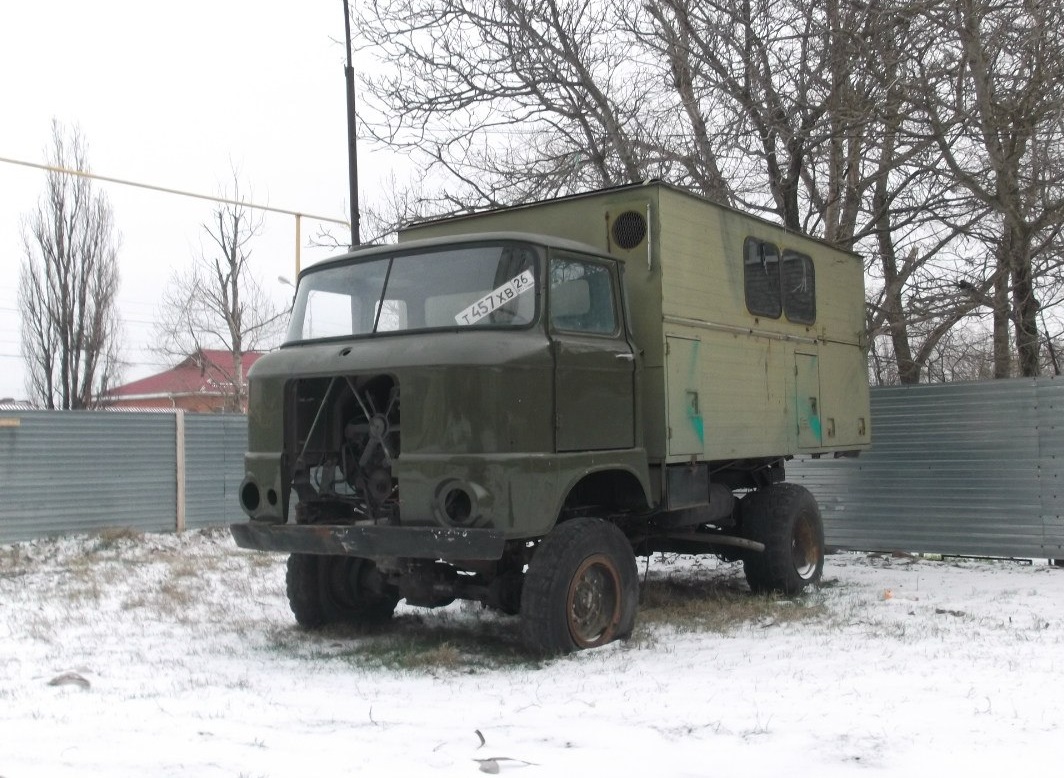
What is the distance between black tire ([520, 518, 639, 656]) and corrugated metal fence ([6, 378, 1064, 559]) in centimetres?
575

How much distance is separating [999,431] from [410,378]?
7548 mm

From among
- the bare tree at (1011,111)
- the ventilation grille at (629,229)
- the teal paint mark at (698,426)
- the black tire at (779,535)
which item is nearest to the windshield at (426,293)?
the ventilation grille at (629,229)

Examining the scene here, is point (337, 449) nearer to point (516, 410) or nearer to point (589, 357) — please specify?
point (516, 410)

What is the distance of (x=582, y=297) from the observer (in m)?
7.40

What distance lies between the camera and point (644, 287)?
309 inches

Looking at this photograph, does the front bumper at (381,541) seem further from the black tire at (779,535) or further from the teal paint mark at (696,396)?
the black tire at (779,535)

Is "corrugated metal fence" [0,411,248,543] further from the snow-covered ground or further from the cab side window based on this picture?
the cab side window

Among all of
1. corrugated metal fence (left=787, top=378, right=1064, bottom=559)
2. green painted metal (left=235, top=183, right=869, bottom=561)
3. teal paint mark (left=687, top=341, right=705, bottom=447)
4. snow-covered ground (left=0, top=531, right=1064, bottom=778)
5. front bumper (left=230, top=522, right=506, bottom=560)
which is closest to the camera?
snow-covered ground (left=0, top=531, right=1064, bottom=778)

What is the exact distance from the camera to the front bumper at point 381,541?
6293 mm

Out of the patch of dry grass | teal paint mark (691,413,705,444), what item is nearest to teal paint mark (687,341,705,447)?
teal paint mark (691,413,705,444)

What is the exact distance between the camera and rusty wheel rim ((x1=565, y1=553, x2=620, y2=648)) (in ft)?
22.9

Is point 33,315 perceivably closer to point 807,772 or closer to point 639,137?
point 639,137

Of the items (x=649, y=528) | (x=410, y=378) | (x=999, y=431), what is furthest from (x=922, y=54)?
(x=410, y=378)

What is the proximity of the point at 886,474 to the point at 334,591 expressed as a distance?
689 centimetres
